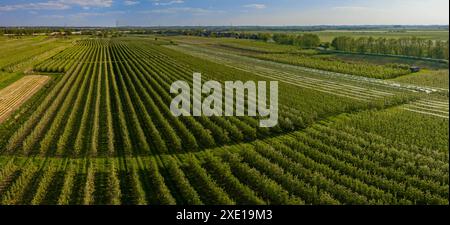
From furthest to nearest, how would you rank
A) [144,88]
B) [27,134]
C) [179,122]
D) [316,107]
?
1. [144,88]
2. [316,107]
3. [179,122]
4. [27,134]

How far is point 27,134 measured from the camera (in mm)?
24031

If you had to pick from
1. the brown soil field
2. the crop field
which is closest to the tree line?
the crop field

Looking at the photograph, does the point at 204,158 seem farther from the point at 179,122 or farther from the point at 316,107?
the point at 316,107

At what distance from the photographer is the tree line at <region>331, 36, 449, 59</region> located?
64387 mm

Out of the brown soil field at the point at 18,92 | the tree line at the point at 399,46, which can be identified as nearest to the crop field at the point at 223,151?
the brown soil field at the point at 18,92

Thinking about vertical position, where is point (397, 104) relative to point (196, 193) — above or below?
above

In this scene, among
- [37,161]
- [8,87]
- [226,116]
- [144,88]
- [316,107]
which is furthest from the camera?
[8,87]

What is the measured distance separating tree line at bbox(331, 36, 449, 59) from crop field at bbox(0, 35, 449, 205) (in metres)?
30.8

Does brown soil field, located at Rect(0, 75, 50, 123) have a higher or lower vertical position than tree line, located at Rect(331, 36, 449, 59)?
lower

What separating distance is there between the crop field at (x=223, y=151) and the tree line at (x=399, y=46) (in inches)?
1214

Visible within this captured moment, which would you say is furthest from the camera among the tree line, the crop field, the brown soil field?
the tree line

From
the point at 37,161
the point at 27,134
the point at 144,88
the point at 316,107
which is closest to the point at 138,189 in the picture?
the point at 37,161

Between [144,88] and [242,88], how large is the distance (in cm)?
997

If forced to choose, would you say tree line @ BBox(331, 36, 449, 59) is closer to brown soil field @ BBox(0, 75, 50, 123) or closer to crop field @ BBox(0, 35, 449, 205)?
crop field @ BBox(0, 35, 449, 205)
